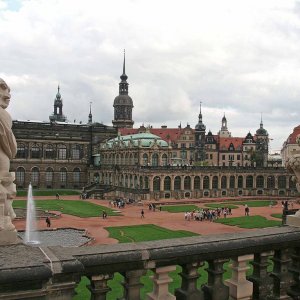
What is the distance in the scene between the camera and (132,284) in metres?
5.73

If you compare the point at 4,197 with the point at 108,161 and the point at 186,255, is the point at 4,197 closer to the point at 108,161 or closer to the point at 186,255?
the point at 186,255

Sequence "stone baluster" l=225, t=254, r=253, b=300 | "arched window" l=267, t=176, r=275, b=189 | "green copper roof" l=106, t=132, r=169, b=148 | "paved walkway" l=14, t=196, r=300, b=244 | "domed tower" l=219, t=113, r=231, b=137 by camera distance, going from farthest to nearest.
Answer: "domed tower" l=219, t=113, r=231, b=137, "arched window" l=267, t=176, r=275, b=189, "green copper roof" l=106, t=132, r=169, b=148, "paved walkway" l=14, t=196, r=300, b=244, "stone baluster" l=225, t=254, r=253, b=300

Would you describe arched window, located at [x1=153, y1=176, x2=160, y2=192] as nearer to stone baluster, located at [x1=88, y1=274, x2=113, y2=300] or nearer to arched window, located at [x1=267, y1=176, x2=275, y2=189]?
arched window, located at [x1=267, y1=176, x2=275, y2=189]

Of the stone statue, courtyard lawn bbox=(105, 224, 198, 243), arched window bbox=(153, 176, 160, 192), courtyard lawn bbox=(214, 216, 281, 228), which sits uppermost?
the stone statue

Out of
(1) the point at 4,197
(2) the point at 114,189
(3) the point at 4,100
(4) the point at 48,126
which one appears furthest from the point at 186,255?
(4) the point at 48,126

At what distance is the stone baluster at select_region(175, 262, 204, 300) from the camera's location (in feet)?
20.1

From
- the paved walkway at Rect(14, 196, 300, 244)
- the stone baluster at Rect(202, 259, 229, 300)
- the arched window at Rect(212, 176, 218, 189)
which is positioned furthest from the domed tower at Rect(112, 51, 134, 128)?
the stone baluster at Rect(202, 259, 229, 300)

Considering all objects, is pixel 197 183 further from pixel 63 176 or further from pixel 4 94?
pixel 4 94

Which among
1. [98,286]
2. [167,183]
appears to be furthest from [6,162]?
[167,183]

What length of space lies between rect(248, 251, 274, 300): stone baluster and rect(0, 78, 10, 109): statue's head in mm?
4667

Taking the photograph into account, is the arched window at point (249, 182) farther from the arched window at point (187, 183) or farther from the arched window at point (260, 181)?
the arched window at point (187, 183)

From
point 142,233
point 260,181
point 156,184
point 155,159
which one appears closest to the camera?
point 142,233

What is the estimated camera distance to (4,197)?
585 centimetres

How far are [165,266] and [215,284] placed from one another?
103 centimetres
